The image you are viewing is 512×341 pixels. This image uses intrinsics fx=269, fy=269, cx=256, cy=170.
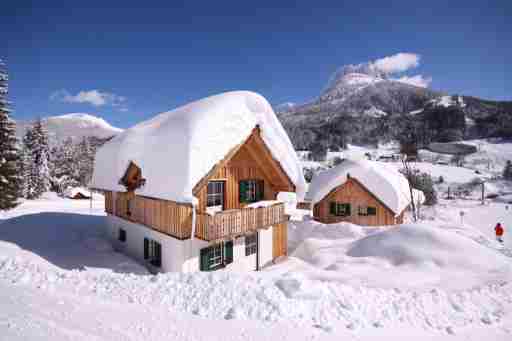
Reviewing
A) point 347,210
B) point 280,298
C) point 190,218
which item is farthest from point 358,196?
point 280,298

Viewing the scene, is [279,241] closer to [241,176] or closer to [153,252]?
[241,176]

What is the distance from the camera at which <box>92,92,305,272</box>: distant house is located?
983 cm

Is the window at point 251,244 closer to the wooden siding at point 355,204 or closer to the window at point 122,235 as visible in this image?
the window at point 122,235

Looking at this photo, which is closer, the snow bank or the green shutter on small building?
the snow bank

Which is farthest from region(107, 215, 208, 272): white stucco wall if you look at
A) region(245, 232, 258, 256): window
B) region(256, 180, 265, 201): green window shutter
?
region(256, 180, 265, 201): green window shutter

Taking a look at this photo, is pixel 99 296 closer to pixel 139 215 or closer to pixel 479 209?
pixel 139 215

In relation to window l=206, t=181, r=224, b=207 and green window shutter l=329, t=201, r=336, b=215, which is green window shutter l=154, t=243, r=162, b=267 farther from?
green window shutter l=329, t=201, r=336, b=215

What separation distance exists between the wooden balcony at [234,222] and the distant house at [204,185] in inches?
1.5

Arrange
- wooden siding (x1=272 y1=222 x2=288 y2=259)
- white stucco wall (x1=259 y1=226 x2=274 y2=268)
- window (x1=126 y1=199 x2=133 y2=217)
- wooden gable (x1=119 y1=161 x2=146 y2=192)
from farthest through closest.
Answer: wooden siding (x1=272 y1=222 x2=288 y2=259), window (x1=126 y1=199 x2=133 y2=217), white stucco wall (x1=259 y1=226 x2=274 y2=268), wooden gable (x1=119 y1=161 x2=146 y2=192)

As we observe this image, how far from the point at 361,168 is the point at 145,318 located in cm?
1829

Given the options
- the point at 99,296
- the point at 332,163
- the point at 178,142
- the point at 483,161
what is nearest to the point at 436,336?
the point at 99,296

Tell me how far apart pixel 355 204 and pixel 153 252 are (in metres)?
14.9

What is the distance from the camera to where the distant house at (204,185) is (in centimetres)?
983

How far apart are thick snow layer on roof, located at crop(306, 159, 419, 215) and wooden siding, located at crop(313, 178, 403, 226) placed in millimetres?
410
